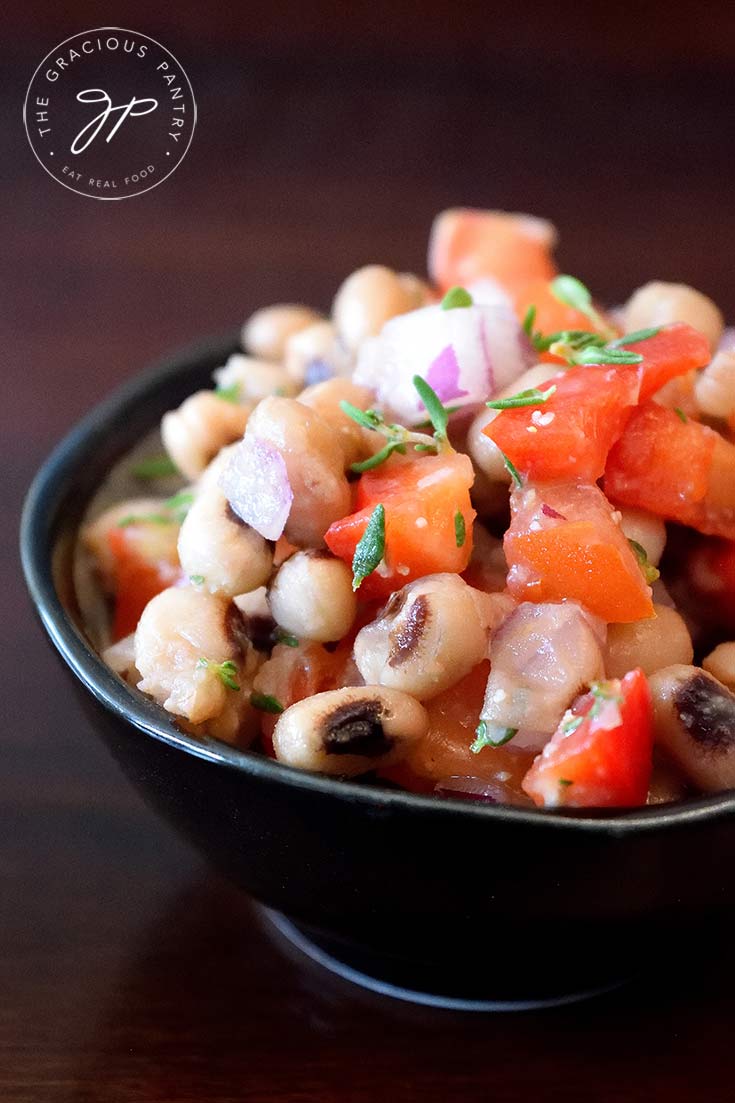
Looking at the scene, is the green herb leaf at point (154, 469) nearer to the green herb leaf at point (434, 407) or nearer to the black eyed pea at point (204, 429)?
the black eyed pea at point (204, 429)

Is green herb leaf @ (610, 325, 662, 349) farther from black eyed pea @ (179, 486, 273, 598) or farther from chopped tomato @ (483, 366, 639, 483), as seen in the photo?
black eyed pea @ (179, 486, 273, 598)

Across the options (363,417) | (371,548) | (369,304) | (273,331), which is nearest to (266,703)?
(371,548)

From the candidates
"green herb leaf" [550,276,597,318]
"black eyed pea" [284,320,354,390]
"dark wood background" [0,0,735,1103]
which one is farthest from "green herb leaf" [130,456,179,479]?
"green herb leaf" [550,276,597,318]

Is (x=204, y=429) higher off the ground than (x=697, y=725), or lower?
higher

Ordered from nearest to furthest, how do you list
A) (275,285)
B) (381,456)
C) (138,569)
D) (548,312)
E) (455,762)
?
(455,762) < (381,456) < (138,569) < (548,312) < (275,285)

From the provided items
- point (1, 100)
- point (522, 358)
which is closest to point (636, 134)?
point (1, 100)

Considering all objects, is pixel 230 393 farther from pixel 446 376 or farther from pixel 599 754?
pixel 599 754

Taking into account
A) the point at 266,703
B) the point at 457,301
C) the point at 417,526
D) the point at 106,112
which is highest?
the point at 106,112

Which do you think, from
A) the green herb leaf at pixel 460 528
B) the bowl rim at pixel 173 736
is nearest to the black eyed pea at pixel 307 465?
the green herb leaf at pixel 460 528
